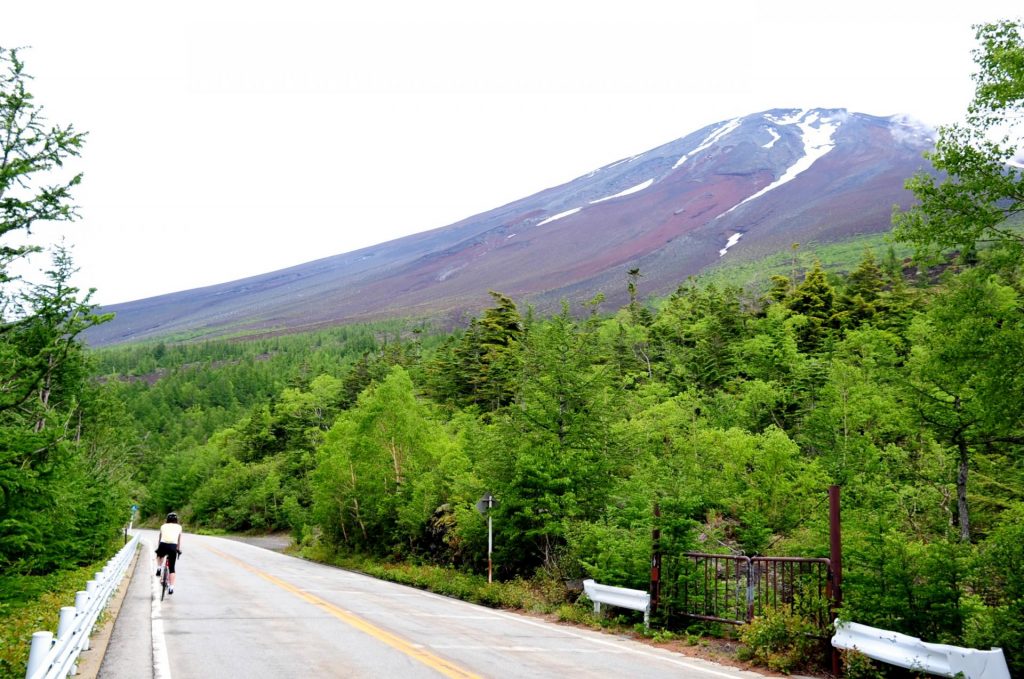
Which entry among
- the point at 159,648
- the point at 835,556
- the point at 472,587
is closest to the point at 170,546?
the point at 159,648

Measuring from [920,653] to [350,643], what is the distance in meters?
7.44

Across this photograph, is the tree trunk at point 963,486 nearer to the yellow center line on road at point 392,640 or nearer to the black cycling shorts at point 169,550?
the yellow center line on road at point 392,640

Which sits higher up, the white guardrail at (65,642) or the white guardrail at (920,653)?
the white guardrail at (65,642)

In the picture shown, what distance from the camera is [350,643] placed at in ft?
36.7

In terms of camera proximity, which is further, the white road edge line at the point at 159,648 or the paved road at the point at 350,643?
the paved road at the point at 350,643

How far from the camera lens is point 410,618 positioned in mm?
14883

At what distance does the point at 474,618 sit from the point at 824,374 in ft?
92.8

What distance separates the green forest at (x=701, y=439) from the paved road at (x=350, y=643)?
1961 mm

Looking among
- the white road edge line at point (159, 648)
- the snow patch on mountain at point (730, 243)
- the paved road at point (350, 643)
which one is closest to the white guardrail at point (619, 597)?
the paved road at point (350, 643)

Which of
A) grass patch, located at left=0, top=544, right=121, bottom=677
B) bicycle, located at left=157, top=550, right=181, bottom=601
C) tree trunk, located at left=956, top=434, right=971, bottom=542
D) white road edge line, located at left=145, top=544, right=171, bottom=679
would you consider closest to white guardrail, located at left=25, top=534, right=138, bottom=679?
grass patch, located at left=0, top=544, right=121, bottom=677

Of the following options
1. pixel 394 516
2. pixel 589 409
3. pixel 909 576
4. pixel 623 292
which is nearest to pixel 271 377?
pixel 623 292

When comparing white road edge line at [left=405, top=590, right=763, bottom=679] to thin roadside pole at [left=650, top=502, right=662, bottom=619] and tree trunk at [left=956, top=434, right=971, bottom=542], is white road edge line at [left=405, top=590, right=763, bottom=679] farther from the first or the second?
tree trunk at [left=956, top=434, right=971, bottom=542]

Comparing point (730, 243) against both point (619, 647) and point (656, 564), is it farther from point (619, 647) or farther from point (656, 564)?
point (619, 647)

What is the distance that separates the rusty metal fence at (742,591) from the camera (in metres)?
10.7
